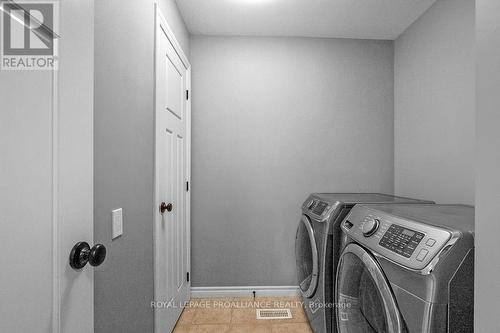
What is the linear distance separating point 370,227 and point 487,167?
71cm

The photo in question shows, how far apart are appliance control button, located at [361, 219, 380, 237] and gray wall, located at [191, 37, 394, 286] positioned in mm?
1331

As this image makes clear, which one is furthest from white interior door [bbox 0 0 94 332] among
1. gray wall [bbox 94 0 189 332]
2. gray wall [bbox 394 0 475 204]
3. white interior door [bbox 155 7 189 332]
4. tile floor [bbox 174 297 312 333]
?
gray wall [bbox 394 0 475 204]

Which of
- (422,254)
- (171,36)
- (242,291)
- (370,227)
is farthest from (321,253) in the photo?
(171,36)

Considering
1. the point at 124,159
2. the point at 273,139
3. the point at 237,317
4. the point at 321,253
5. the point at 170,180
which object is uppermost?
the point at 273,139

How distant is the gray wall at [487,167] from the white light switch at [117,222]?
3.75 ft

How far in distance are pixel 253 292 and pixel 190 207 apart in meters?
0.95

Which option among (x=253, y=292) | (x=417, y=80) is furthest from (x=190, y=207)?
(x=417, y=80)

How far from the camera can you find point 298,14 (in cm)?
218

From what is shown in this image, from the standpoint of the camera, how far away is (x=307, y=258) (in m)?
2.03

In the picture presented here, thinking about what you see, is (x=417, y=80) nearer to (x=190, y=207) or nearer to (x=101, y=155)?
(x=190, y=207)

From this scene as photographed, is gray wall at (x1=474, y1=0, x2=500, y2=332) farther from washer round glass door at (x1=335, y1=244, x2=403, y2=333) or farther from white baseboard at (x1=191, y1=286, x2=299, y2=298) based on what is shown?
white baseboard at (x1=191, y1=286, x2=299, y2=298)

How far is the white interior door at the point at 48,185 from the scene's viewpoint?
56cm

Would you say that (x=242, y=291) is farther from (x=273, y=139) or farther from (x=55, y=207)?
(x=55, y=207)

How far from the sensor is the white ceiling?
205 cm
